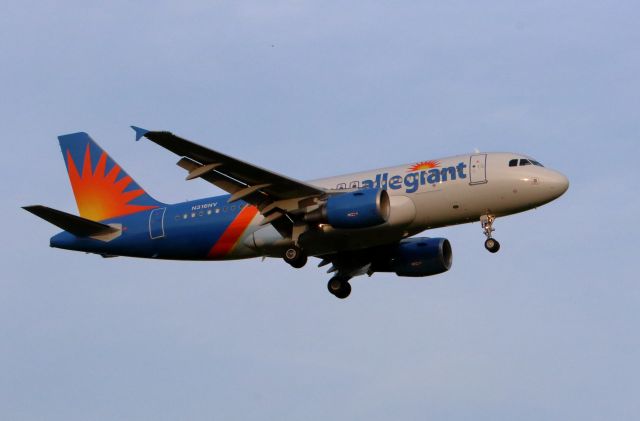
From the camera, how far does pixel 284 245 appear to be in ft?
156

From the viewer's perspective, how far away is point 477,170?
4597 cm

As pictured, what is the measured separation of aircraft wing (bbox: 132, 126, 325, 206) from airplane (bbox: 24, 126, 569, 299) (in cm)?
4

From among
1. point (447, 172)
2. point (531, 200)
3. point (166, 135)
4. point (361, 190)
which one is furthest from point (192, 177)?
point (531, 200)

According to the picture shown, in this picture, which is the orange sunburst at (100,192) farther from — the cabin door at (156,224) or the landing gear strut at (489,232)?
the landing gear strut at (489,232)

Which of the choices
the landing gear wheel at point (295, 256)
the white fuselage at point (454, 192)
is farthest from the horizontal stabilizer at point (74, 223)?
the white fuselage at point (454, 192)

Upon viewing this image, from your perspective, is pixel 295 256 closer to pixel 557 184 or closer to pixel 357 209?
pixel 357 209

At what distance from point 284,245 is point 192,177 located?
5.07m

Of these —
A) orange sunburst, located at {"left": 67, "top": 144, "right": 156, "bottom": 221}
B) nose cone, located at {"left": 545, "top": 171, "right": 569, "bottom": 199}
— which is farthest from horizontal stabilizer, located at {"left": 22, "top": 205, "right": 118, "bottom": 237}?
nose cone, located at {"left": 545, "top": 171, "right": 569, "bottom": 199}

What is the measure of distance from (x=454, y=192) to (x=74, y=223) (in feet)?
49.1

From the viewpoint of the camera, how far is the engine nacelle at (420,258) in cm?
5128

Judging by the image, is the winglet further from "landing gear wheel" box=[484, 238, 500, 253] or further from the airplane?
"landing gear wheel" box=[484, 238, 500, 253]

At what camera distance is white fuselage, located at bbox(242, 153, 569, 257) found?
45656 mm

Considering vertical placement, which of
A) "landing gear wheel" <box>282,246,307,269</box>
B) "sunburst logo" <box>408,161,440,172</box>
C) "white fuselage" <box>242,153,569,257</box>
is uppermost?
"sunburst logo" <box>408,161,440,172</box>

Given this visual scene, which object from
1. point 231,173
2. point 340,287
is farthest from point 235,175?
point 340,287
